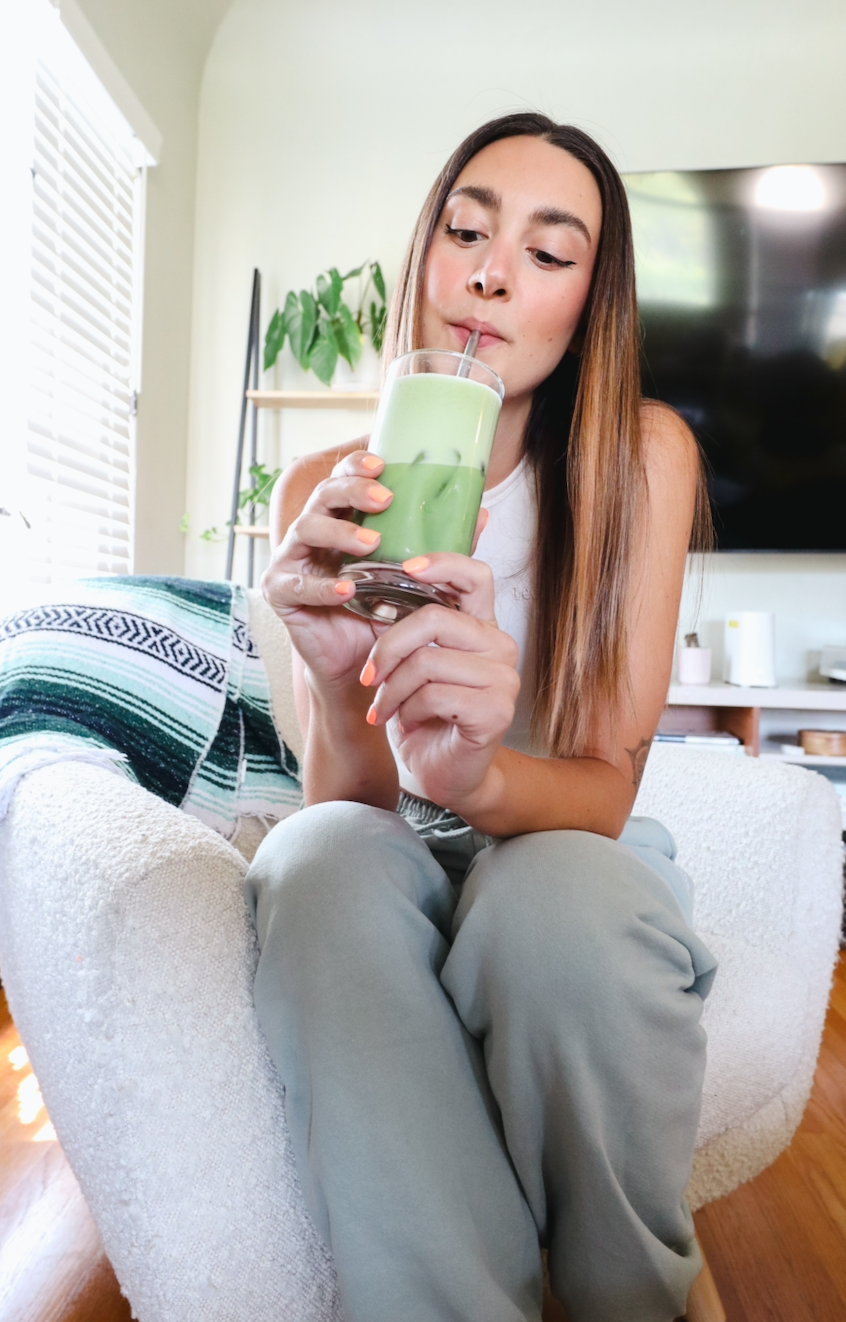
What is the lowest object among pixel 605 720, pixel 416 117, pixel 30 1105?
pixel 30 1105

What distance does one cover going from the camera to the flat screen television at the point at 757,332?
2.82 meters

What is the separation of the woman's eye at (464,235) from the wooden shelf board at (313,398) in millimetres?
1944

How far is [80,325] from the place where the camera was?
240 centimetres

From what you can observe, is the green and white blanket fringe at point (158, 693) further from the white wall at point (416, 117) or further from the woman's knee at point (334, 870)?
the white wall at point (416, 117)

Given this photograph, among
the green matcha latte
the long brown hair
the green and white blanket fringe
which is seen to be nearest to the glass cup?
the green matcha latte

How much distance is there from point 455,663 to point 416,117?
3.09 metres

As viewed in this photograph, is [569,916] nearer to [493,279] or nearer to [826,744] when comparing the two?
[493,279]

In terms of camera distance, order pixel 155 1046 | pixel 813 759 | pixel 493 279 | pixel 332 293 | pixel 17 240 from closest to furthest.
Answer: pixel 155 1046 → pixel 493 279 → pixel 17 240 → pixel 813 759 → pixel 332 293

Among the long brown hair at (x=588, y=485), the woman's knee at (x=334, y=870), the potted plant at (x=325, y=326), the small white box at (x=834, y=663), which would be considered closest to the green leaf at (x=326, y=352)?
the potted plant at (x=325, y=326)

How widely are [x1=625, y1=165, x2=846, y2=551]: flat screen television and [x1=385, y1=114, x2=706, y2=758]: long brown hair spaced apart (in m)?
1.93

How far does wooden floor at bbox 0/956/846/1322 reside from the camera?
101cm

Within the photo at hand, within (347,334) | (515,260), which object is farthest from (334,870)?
(347,334)

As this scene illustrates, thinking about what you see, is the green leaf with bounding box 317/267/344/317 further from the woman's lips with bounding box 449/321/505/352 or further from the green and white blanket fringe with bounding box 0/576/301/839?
the woman's lips with bounding box 449/321/505/352

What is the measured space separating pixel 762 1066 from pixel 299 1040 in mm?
502
